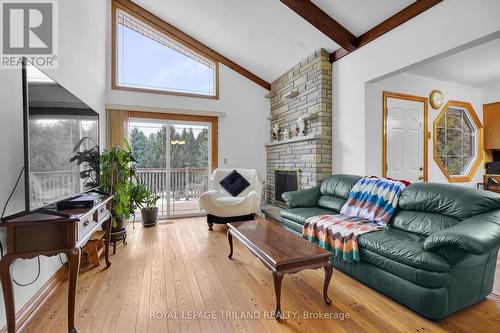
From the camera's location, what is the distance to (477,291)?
183 cm

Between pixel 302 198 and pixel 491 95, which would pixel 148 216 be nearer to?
pixel 302 198

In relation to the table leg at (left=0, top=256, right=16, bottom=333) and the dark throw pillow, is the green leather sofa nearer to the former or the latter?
the dark throw pillow

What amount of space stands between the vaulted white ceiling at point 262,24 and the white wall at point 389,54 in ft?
1.01

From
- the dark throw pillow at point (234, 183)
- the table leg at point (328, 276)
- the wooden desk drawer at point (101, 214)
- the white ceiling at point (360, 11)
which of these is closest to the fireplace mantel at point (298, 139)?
the dark throw pillow at point (234, 183)

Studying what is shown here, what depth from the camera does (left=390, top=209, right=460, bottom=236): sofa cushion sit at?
2068 millimetres

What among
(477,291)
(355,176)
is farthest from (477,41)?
(477,291)

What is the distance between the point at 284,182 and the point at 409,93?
2538 mm

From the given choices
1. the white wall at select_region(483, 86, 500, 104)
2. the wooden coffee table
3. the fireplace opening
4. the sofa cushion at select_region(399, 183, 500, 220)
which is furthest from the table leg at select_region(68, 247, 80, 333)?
the white wall at select_region(483, 86, 500, 104)

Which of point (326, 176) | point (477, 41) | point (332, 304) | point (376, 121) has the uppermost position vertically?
point (477, 41)

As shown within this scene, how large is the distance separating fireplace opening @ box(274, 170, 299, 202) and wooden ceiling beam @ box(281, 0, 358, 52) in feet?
6.95

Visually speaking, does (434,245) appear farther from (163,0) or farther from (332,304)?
(163,0)

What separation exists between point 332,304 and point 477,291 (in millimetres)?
1114

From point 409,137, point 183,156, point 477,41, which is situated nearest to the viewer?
point 477,41

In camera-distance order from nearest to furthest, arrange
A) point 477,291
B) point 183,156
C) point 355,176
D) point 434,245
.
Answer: point 434,245 → point 477,291 → point 355,176 → point 183,156
